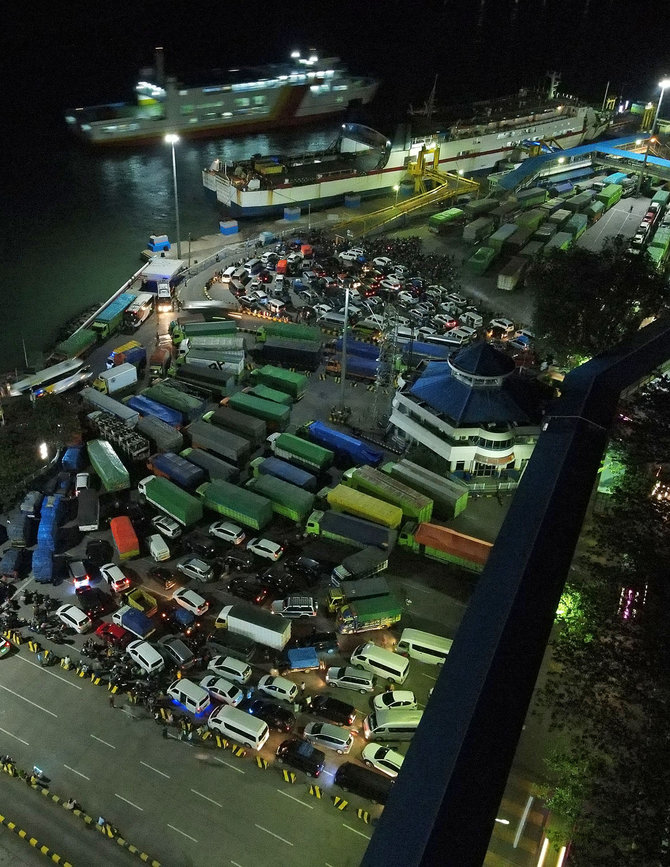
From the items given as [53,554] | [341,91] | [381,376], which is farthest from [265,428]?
[341,91]

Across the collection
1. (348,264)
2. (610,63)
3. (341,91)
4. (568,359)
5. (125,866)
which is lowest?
(125,866)

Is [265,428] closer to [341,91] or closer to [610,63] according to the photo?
[341,91]

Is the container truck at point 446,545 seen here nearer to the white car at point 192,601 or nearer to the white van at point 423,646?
the white van at point 423,646

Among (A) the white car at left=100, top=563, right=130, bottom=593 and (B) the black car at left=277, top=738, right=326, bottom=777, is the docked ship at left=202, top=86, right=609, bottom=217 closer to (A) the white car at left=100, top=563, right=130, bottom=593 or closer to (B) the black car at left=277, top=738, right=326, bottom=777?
(A) the white car at left=100, top=563, right=130, bottom=593

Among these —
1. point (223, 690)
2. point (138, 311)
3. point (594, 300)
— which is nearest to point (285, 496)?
point (223, 690)

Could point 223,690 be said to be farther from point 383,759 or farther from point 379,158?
point 379,158

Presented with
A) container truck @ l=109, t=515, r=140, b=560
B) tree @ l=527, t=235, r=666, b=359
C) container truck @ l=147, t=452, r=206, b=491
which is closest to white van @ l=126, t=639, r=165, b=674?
container truck @ l=109, t=515, r=140, b=560
